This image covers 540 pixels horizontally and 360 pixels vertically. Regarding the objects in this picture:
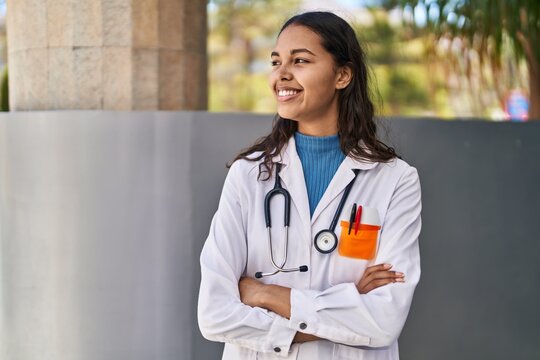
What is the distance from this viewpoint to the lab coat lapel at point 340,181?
204 centimetres

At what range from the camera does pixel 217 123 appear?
10.3 ft

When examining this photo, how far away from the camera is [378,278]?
2004 mm

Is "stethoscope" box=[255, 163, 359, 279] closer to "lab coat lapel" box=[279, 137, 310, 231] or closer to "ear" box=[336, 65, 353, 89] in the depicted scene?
"lab coat lapel" box=[279, 137, 310, 231]

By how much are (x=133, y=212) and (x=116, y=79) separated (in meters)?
0.64

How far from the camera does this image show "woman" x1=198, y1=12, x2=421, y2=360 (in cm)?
194

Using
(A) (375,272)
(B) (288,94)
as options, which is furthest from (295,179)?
(A) (375,272)

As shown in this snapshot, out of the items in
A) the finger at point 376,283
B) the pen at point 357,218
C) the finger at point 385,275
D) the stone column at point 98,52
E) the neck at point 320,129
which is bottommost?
the finger at point 376,283

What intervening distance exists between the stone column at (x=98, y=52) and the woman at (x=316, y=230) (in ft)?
4.40

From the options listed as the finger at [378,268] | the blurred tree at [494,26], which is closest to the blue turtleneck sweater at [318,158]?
the finger at [378,268]

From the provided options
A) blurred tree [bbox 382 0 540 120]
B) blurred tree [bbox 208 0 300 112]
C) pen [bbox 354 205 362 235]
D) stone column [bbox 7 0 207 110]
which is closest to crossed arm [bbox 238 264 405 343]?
pen [bbox 354 205 362 235]

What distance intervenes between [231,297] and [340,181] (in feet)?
1.45

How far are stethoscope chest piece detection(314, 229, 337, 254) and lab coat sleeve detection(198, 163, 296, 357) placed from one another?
0.21 m

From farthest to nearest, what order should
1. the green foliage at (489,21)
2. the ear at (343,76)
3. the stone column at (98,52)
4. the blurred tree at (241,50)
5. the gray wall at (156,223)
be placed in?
the blurred tree at (241,50) → the green foliage at (489,21) → the stone column at (98,52) → the gray wall at (156,223) → the ear at (343,76)

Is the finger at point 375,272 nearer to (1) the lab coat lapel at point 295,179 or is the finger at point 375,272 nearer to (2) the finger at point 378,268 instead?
(2) the finger at point 378,268
